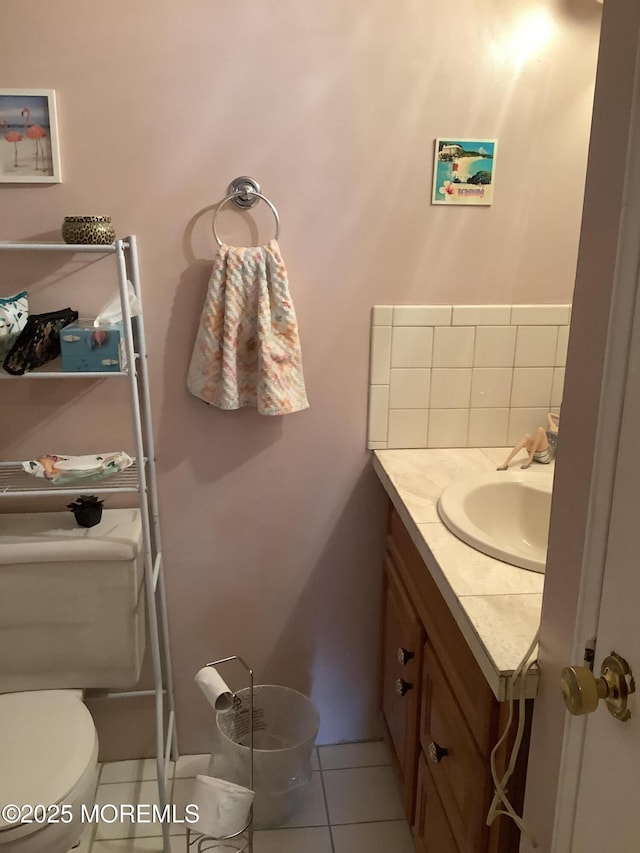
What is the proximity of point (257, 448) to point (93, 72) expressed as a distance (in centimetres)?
A: 96

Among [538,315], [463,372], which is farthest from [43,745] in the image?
[538,315]

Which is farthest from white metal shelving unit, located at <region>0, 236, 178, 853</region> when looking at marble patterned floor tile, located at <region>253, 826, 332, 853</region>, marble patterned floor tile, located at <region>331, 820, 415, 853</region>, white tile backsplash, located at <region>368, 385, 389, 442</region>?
white tile backsplash, located at <region>368, 385, 389, 442</region>

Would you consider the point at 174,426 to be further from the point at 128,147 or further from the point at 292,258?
the point at 128,147

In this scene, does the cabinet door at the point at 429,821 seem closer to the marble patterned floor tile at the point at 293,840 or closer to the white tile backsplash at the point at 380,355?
the marble patterned floor tile at the point at 293,840

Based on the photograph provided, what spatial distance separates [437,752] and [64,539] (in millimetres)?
962

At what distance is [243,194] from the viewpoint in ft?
5.60

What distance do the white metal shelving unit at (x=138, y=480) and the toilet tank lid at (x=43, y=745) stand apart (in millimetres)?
207

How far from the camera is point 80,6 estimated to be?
1583 millimetres

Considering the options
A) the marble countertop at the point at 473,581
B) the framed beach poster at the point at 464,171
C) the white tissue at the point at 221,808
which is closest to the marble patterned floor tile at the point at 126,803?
the white tissue at the point at 221,808

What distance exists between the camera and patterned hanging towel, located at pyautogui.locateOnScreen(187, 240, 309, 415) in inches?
67.4

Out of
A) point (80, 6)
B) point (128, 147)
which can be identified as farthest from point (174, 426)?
point (80, 6)

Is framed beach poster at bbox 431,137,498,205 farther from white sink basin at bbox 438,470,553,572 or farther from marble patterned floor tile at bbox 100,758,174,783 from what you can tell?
marble patterned floor tile at bbox 100,758,174,783

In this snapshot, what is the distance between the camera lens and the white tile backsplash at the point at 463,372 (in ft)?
6.12

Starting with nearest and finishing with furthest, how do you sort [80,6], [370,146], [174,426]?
[80,6] < [370,146] < [174,426]
